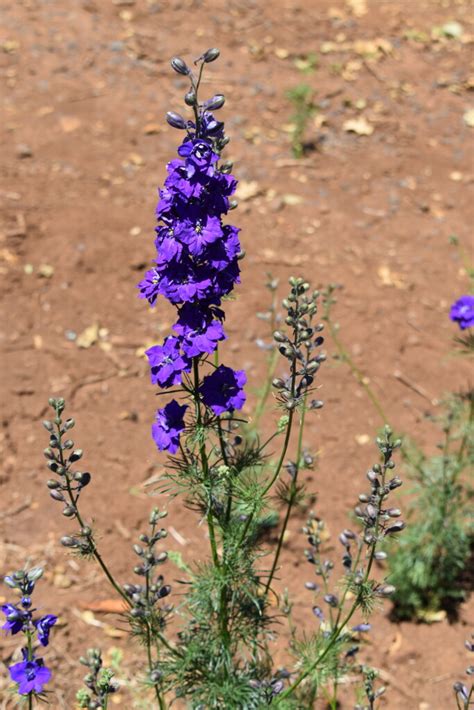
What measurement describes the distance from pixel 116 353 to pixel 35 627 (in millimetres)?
3335

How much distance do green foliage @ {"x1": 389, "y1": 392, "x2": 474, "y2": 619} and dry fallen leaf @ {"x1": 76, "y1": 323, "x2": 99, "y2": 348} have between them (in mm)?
2588

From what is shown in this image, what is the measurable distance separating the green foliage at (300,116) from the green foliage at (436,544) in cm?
391

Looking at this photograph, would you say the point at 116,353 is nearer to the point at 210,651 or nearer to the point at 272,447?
the point at 272,447

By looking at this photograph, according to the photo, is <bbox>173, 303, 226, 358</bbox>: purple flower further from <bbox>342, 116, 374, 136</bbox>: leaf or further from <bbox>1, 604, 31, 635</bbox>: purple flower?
<bbox>342, 116, 374, 136</bbox>: leaf

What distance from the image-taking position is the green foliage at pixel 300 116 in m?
7.74

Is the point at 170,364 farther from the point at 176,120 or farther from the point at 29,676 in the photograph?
the point at 29,676

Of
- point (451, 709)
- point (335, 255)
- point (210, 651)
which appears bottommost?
point (451, 709)

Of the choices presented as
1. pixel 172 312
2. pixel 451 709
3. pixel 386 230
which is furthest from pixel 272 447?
pixel 386 230

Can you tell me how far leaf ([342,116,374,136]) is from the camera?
8086 mm

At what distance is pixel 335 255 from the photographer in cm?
668

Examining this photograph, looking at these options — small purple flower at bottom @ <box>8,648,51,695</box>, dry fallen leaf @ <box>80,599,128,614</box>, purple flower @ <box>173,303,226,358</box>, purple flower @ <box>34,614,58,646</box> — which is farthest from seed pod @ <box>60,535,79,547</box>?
dry fallen leaf @ <box>80,599,128,614</box>

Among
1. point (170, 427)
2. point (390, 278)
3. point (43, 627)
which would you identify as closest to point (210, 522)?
point (170, 427)

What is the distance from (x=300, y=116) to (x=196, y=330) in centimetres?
569

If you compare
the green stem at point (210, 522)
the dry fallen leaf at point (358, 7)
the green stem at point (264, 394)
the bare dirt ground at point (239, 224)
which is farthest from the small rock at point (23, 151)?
the green stem at point (210, 522)
